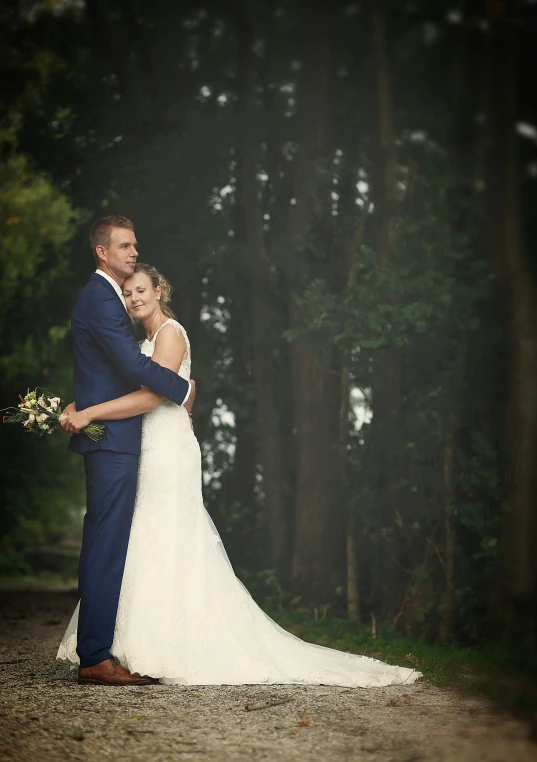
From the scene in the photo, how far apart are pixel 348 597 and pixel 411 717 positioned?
4159 millimetres

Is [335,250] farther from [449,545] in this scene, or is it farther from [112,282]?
[112,282]

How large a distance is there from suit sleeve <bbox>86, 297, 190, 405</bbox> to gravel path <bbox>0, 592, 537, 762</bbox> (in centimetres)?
170

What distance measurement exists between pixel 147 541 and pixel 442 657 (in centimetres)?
225

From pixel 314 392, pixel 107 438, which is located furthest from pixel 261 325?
pixel 107 438

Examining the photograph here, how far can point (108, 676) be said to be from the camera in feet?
19.3

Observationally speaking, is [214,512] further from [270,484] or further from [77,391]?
[77,391]

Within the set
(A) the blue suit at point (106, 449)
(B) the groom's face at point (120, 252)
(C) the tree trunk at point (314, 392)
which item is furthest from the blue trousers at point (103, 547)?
(C) the tree trunk at point (314, 392)

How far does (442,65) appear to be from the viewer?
836 centimetres

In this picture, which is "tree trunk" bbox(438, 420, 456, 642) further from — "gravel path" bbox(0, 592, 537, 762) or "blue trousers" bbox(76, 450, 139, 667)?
"blue trousers" bbox(76, 450, 139, 667)

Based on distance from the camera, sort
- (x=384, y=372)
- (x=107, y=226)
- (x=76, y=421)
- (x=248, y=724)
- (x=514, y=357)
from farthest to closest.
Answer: (x=384, y=372) → (x=514, y=357) → (x=107, y=226) → (x=76, y=421) → (x=248, y=724)

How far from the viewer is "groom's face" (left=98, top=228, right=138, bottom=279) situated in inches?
246

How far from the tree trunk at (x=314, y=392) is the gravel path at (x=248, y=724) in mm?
3515

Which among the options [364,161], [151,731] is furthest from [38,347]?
[151,731]

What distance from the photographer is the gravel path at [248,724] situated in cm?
417
